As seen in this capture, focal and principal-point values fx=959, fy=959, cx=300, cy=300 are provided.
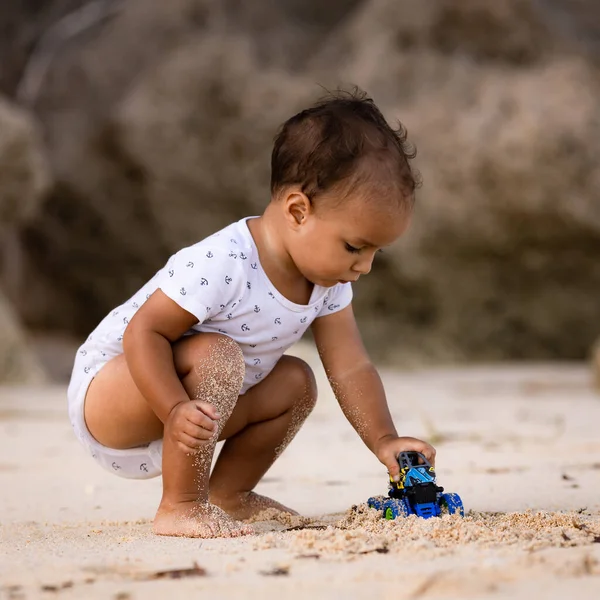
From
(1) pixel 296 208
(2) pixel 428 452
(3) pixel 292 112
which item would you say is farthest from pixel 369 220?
(3) pixel 292 112

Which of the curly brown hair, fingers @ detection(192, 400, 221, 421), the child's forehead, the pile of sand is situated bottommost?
the pile of sand

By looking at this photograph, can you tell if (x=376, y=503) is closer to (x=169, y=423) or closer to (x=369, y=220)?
(x=169, y=423)

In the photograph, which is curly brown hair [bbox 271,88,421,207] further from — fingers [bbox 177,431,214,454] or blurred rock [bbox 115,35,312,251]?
blurred rock [bbox 115,35,312,251]

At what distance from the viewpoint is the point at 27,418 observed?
4.14m

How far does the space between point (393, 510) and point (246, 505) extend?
1.44 feet

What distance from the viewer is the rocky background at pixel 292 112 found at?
6766mm

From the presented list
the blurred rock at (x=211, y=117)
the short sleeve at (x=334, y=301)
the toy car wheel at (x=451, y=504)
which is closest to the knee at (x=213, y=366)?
the short sleeve at (x=334, y=301)

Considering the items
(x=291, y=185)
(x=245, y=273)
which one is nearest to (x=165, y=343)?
(x=245, y=273)

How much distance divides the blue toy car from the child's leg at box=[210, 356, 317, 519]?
36cm

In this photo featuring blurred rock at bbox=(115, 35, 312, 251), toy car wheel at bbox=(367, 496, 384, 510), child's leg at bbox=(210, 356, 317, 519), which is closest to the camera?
toy car wheel at bbox=(367, 496, 384, 510)

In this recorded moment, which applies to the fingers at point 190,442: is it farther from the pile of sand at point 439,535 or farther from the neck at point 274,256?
the neck at point 274,256

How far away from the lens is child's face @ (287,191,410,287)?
1.81 meters

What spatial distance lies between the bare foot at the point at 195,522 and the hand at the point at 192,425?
0.35ft

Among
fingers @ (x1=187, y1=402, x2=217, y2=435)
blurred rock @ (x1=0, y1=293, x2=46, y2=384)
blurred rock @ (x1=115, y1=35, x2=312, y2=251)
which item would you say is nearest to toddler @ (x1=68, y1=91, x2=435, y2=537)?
fingers @ (x1=187, y1=402, x2=217, y2=435)
